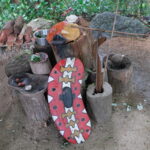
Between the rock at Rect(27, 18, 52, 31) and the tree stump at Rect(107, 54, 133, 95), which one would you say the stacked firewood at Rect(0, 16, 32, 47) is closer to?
the rock at Rect(27, 18, 52, 31)

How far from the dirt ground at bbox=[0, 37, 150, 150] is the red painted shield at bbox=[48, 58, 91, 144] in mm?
197

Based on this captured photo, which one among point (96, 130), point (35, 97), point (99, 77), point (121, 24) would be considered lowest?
point (96, 130)

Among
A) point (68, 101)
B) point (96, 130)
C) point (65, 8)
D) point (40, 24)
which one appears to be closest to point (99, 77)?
point (68, 101)

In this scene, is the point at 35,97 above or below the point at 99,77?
below

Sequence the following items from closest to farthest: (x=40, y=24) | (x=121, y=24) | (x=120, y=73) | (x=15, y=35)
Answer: (x=120, y=73), (x=15, y=35), (x=40, y=24), (x=121, y=24)

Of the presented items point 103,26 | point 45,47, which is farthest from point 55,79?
point 103,26

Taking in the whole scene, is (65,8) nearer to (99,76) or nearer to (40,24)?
(40,24)

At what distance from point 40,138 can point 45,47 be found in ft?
4.28

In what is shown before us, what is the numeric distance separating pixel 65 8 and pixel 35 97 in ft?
12.5

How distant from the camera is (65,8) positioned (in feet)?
18.7

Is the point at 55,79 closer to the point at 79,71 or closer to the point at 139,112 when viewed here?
the point at 79,71

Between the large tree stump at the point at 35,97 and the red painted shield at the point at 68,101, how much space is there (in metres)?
0.15

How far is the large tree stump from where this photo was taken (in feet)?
8.55

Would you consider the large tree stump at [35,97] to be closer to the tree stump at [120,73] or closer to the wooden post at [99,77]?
the wooden post at [99,77]
